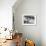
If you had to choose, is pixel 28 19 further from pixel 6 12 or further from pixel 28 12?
pixel 6 12

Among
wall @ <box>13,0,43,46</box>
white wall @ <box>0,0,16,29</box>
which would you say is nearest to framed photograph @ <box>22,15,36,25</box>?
wall @ <box>13,0,43,46</box>

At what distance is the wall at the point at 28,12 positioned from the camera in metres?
4.84

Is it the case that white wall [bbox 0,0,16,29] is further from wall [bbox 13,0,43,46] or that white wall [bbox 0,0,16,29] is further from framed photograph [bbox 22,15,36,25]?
framed photograph [bbox 22,15,36,25]

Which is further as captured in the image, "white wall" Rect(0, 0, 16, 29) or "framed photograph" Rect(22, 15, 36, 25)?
"framed photograph" Rect(22, 15, 36, 25)

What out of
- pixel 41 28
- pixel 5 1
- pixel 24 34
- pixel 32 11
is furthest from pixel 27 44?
pixel 5 1

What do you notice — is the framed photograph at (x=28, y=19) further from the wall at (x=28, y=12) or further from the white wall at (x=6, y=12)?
A: the white wall at (x=6, y=12)

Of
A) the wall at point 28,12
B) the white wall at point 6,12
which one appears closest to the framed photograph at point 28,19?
the wall at point 28,12

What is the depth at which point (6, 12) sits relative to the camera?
14.1ft

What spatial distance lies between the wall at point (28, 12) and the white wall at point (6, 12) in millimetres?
532

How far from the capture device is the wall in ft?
15.9

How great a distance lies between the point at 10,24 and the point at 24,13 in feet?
2.87

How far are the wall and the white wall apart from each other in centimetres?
53

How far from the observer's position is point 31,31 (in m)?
4.92

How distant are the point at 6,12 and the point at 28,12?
3.32 feet
